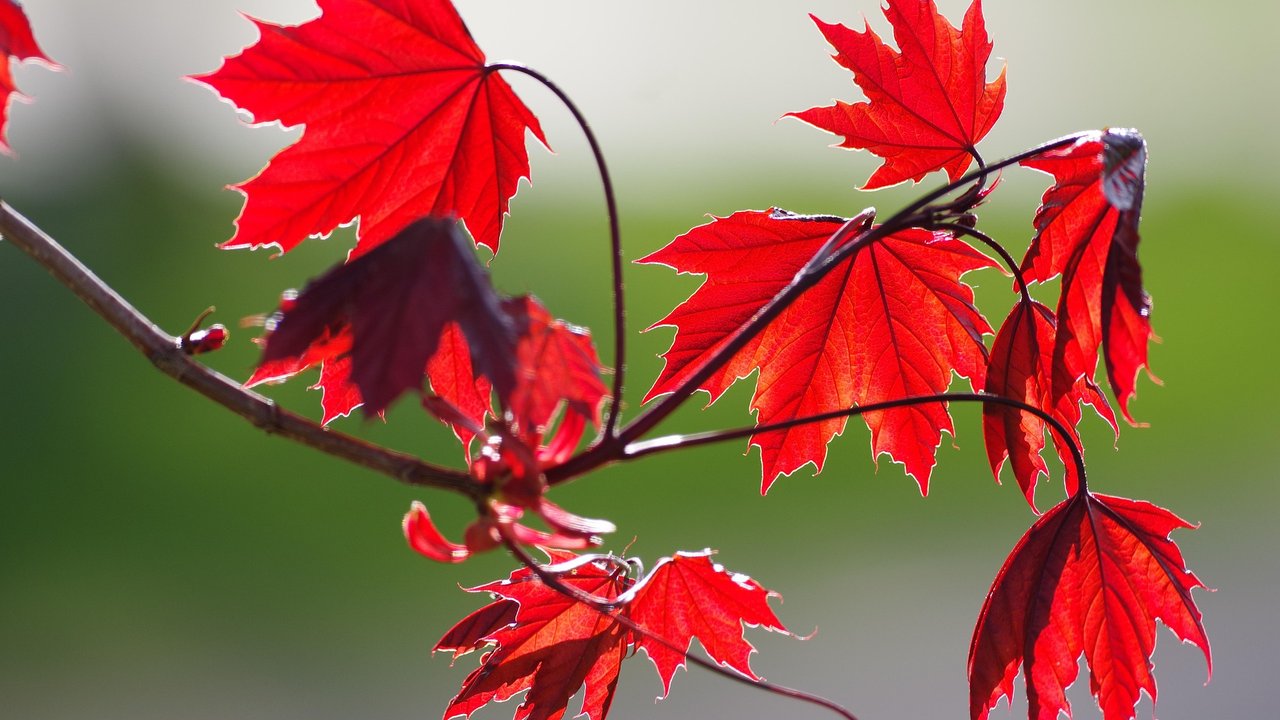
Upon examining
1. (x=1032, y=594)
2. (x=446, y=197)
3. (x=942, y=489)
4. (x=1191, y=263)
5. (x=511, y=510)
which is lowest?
(x=511, y=510)

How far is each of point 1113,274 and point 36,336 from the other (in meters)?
4.86

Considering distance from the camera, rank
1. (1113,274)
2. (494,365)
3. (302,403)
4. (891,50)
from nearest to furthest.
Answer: (494,365) → (1113,274) → (891,50) → (302,403)

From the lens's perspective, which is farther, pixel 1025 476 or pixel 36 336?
pixel 36 336

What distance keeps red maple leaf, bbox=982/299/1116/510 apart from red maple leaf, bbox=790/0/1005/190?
14cm

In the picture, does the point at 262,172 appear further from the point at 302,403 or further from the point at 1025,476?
the point at 302,403

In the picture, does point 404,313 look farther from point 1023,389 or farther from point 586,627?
point 1023,389

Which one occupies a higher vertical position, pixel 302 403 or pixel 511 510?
pixel 302 403

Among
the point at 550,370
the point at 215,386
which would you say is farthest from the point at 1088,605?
the point at 215,386

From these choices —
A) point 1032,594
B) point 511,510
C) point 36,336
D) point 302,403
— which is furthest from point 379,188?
point 36,336

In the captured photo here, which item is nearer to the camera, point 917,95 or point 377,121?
point 377,121

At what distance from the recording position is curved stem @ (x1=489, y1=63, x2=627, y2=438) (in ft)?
1.69

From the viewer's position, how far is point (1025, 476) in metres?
0.72

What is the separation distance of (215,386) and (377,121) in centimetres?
24

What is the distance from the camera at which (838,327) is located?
0.85m
